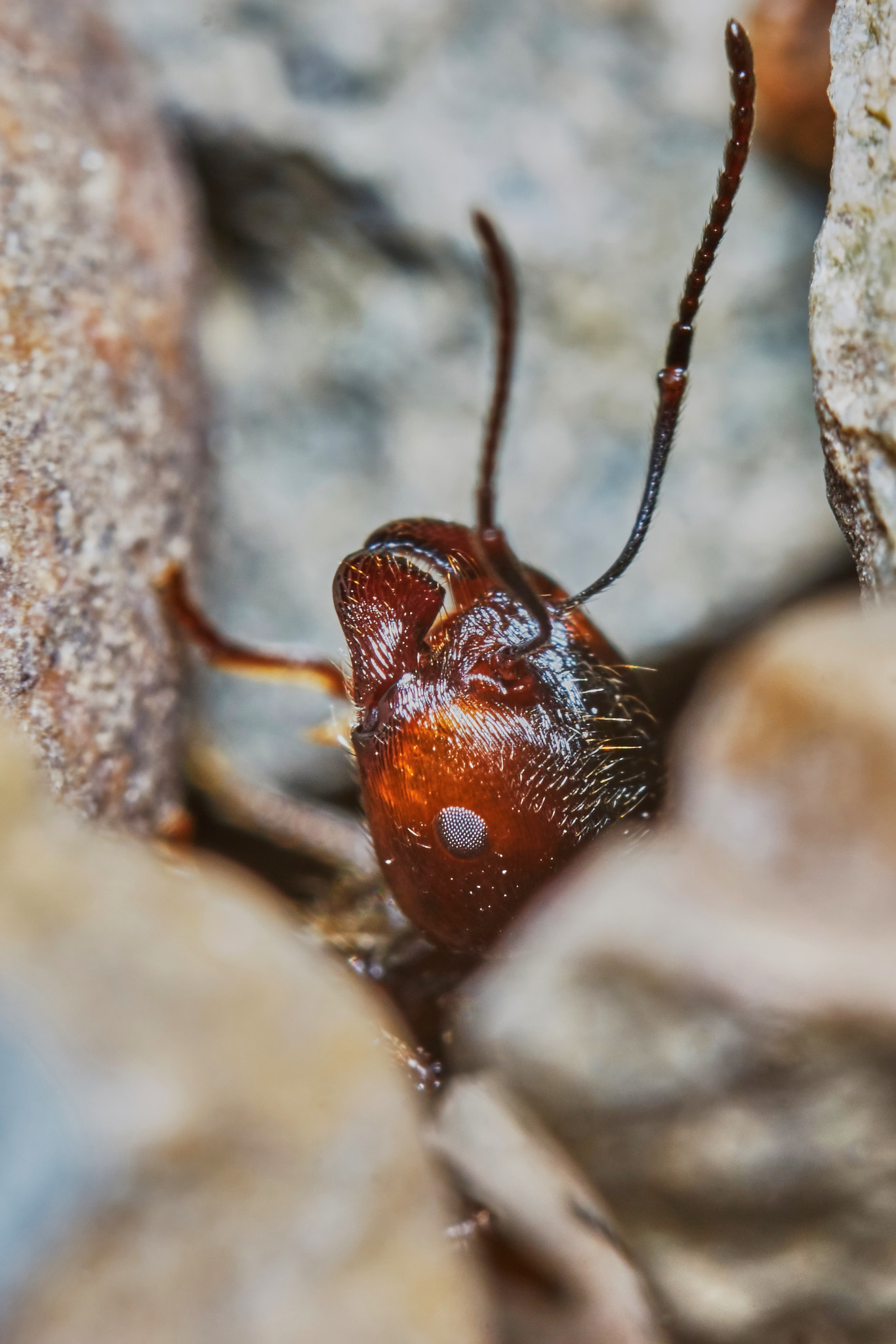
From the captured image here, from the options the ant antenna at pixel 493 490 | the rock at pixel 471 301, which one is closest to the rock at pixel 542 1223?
the ant antenna at pixel 493 490

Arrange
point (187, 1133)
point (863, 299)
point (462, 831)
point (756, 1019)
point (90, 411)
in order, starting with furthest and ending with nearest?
point (90, 411), point (462, 831), point (863, 299), point (756, 1019), point (187, 1133)

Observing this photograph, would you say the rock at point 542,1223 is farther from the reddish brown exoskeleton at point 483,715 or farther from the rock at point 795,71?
the rock at point 795,71

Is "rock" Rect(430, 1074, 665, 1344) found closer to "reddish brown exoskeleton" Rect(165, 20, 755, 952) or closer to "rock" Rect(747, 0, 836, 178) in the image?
"reddish brown exoskeleton" Rect(165, 20, 755, 952)

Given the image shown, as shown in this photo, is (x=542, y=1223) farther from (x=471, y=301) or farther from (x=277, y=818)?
(x=471, y=301)

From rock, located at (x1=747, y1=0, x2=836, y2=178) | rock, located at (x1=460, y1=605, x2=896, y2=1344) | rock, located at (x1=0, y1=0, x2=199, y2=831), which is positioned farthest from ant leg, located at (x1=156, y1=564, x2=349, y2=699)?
rock, located at (x1=747, y1=0, x2=836, y2=178)

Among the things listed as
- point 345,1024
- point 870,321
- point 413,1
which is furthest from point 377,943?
Answer: point 413,1

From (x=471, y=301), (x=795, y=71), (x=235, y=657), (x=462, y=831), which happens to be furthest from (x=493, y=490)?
(x=795, y=71)
